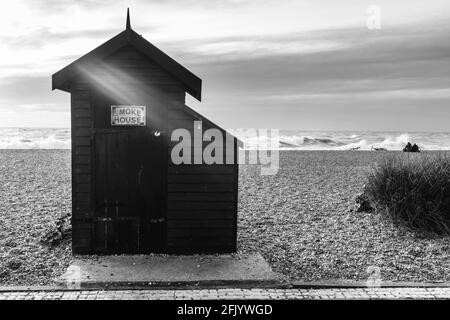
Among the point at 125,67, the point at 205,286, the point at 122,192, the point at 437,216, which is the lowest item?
the point at 205,286

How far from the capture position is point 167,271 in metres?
6.98

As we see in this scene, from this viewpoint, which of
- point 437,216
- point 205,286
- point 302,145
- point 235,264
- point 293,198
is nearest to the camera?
point 205,286

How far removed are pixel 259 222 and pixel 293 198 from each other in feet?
11.3

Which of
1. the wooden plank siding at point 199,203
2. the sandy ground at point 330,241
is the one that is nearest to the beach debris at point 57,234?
the wooden plank siding at point 199,203

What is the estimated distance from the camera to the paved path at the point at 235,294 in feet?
19.7

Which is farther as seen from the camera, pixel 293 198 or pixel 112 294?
pixel 293 198

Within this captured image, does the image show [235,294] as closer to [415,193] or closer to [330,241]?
[330,241]

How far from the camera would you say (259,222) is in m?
10.9

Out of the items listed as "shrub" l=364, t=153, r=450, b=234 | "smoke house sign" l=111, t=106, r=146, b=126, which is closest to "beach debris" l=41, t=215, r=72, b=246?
"smoke house sign" l=111, t=106, r=146, b=126

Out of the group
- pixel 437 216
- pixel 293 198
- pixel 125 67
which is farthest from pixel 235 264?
pixel 293 198

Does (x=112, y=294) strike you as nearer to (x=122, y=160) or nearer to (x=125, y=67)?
(x=122, y=160)

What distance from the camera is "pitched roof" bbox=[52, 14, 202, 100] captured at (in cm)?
732

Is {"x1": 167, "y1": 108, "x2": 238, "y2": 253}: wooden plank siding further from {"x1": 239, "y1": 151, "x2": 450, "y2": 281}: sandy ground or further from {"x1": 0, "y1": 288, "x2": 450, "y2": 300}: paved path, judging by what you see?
{"x1": 0, "y1": 288, "x2": 450, "y2": 300}: paved path

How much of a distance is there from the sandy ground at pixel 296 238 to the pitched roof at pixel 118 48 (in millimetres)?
2876
